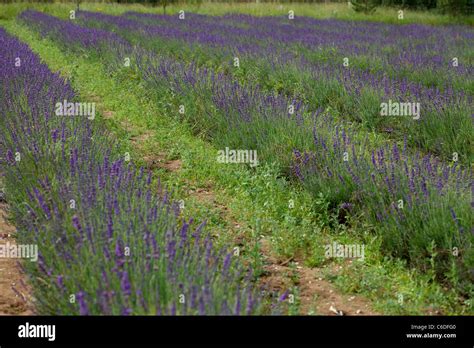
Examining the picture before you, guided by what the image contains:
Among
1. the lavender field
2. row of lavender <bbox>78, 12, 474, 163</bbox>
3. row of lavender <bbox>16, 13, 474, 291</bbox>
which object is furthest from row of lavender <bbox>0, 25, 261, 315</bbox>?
row of lavender <bbox>78, 12, 474, 163</bbox>

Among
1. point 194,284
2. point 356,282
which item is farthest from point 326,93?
point 194,284

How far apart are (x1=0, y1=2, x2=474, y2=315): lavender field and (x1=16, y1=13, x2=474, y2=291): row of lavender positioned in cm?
2

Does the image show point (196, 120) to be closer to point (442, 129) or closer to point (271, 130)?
point (271, 130)

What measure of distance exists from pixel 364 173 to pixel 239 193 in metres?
1.07

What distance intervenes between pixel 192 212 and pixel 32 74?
3625 millimetres

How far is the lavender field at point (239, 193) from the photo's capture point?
2.72 m

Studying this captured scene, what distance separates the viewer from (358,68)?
895cm

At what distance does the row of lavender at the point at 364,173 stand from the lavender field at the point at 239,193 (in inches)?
0.6

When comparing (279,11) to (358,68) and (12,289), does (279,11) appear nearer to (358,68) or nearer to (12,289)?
(358,68)

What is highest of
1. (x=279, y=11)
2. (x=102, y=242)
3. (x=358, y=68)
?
(x=279, y=11)

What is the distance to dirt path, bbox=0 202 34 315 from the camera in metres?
3.11

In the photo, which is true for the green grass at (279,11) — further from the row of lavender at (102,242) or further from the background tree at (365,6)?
the row of lavender at (102,242)

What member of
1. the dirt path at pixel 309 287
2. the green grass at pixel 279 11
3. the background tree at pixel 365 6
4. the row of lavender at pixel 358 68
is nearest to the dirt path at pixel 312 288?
the dirt path at pixel 309 287

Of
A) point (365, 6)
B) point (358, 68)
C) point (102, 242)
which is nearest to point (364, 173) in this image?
point (102, 242)
